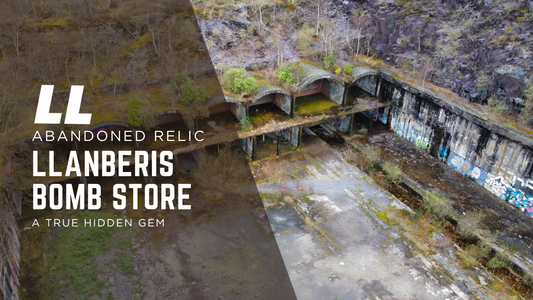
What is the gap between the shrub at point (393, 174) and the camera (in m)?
25.3

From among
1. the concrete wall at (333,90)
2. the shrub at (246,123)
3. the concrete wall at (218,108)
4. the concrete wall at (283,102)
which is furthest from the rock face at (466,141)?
the concrete wall at (218,108)

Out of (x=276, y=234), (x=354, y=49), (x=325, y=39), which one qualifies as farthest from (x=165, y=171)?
(x=354, y=49)

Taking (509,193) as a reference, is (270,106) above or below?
above

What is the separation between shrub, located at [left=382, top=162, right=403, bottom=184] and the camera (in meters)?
25.3

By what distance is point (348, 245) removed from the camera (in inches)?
797

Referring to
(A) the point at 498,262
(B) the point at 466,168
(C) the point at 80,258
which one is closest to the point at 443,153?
(B) the point at 466,168

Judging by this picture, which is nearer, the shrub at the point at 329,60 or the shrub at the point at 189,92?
the shrub at the point at 189,92

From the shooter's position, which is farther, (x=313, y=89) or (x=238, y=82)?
(x=313, y=89)

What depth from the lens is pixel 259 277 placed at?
60.0ft

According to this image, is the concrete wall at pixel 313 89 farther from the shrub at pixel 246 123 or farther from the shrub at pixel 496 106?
the shrub at pixel 496 106

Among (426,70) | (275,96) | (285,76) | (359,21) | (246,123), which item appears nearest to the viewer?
(246,123)

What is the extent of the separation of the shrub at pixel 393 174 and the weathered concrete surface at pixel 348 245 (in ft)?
5.38

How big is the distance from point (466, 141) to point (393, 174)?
Answer: 5938mm

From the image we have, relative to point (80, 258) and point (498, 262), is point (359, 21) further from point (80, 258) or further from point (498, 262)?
point (80, 258)
